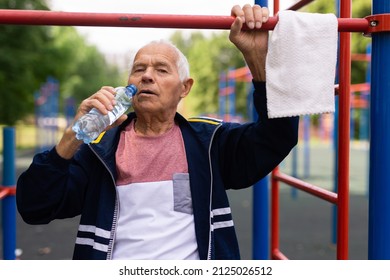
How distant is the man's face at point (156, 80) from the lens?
183 centimetres

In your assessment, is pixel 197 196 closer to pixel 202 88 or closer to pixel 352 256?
pixel 352 256

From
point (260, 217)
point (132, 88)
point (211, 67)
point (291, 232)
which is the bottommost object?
point (291, 232)

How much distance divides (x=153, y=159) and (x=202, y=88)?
37661mm

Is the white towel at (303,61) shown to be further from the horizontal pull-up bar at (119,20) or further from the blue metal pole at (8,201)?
the blue metal pole at (8,201)

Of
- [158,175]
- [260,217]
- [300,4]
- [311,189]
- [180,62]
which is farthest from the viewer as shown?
[260,217]

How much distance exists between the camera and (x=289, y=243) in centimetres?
500

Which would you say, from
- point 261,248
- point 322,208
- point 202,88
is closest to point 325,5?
point 202,88

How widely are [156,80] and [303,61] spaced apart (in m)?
0.54

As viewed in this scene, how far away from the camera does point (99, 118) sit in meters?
1.67

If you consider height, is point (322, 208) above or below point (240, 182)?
below

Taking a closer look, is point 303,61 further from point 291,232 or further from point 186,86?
point 291,232

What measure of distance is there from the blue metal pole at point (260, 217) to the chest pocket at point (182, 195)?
987 millimetres

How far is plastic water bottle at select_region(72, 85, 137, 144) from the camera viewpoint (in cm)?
159

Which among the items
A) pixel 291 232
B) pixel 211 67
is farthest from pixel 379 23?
pixel 211 67
